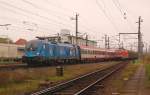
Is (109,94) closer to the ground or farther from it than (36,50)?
closer to the ground

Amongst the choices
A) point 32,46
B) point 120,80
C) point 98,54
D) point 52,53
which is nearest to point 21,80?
point 120,80

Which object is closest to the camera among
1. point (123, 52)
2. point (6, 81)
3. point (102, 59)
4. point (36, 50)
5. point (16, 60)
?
point (6, 81)

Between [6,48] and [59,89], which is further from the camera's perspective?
[6,48]

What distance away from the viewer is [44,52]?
133 ft

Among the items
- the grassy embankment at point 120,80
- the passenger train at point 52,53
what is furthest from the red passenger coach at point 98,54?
the grassy embankment at point 120,80

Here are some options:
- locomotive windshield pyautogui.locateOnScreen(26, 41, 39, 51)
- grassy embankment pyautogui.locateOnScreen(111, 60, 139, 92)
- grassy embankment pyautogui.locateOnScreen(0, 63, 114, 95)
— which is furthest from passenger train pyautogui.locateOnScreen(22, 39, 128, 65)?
grassy embankment pyautogui.locateOnScreen(111, 60, 139, 92)

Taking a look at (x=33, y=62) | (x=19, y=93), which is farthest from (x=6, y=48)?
(x=19, y=93)

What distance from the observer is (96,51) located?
77.7 meters

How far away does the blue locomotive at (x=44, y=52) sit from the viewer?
39.4 metres

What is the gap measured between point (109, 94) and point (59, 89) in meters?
3.21

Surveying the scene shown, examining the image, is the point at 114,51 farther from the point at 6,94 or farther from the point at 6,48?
the point at 6,94

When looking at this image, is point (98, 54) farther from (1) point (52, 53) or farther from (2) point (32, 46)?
(2) point (32, 46)

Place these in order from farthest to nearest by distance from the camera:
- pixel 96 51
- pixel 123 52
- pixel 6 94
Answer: pixel 123 52
pixel 96 51
pixel 6 94

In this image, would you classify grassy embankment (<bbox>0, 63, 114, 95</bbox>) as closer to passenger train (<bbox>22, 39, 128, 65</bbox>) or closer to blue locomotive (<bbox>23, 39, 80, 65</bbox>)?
blue locomotive (<bbox>23, 39, 80, 65</bbox>)
